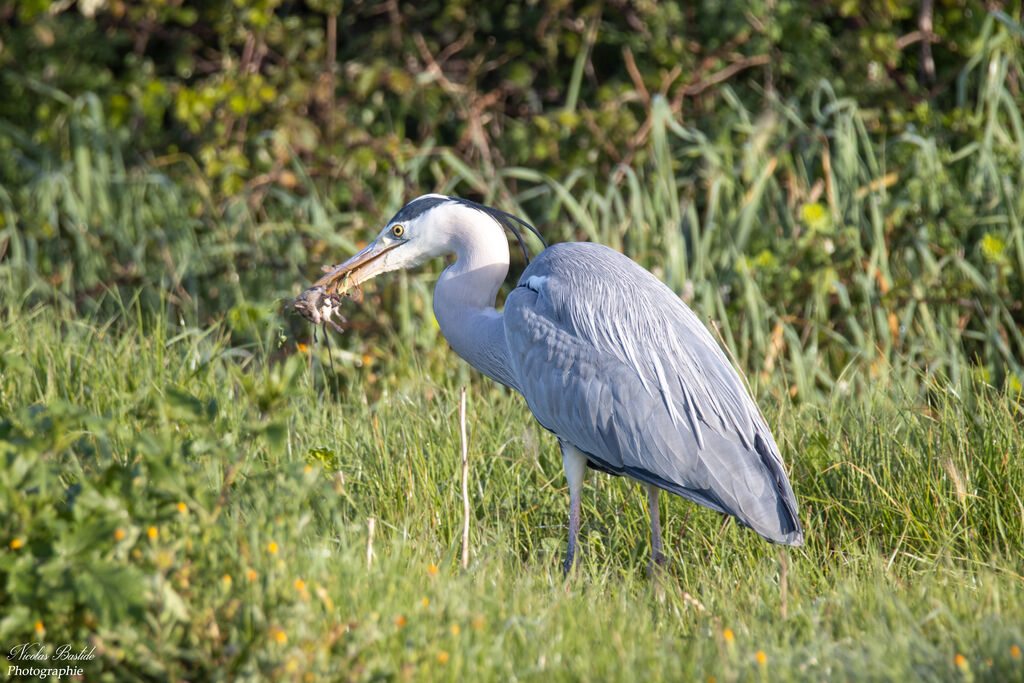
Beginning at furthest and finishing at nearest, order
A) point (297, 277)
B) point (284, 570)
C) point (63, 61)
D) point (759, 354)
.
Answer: point (63, 61), point (297, 277), point (759, 354), point (284, 570)

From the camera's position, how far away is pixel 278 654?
2.19m

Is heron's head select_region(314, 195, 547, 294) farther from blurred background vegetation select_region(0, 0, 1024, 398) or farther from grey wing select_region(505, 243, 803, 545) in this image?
blurred background vegetation select_region(0, 0, 1024, 398)

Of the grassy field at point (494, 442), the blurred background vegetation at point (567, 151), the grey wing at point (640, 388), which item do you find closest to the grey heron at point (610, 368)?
the grey wing at point (640, 388)

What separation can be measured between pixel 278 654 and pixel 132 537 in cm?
42

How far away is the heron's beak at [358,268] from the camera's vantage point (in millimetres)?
4008

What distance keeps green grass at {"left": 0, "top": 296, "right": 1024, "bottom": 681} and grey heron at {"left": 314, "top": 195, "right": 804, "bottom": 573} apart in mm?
242

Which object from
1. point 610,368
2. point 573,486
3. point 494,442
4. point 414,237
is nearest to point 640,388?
point 610,368

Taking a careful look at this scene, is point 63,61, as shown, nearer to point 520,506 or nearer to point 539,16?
point 539,16

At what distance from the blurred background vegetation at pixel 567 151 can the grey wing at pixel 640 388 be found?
126 cm

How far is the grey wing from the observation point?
10.5ft

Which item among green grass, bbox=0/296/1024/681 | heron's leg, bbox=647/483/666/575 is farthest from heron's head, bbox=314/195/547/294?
heron's leg, bbox=647/483/666/575

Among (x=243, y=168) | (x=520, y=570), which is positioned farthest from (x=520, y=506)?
(x=243, y=168)

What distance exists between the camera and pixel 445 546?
11.1 feet

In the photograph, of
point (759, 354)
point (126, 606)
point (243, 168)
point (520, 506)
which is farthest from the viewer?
point (243, 168)
